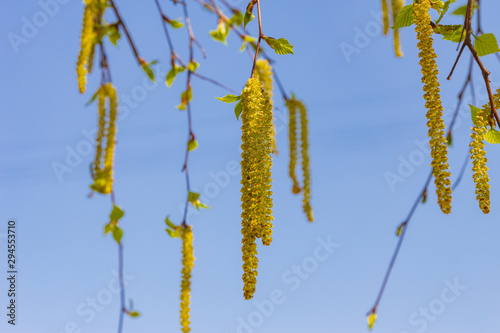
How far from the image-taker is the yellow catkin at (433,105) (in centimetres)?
87

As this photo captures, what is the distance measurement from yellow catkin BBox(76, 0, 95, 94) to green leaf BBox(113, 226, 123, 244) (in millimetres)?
649

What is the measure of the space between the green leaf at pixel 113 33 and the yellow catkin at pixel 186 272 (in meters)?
0.76

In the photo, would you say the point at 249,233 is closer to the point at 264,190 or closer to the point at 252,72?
the point at 264,190

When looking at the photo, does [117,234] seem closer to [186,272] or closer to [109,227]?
[109,227]

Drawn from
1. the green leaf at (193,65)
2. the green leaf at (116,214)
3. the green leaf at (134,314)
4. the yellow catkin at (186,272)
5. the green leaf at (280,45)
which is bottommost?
the green leaf at (134,314)

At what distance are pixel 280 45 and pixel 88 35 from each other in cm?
73

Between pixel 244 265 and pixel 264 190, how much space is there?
0.49 feet

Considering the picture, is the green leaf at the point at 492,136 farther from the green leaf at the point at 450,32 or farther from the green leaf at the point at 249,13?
the green leaf at the point at 249,13

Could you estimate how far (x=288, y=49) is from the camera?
1090mm

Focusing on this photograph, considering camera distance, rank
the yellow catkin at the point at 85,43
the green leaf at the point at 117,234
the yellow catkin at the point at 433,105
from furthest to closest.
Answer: the green leaf at the point at 117,234, the yellow catkin at the point at 85,43, the yellow catkin at the point at 433,105

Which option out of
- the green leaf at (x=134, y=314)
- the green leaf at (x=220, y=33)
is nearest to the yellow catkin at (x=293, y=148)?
the green leaf at (x=220, y=33)

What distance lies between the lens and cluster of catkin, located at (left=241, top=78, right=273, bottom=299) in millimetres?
923

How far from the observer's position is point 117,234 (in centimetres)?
186

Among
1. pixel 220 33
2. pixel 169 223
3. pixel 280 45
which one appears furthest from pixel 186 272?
pixel 280 45
